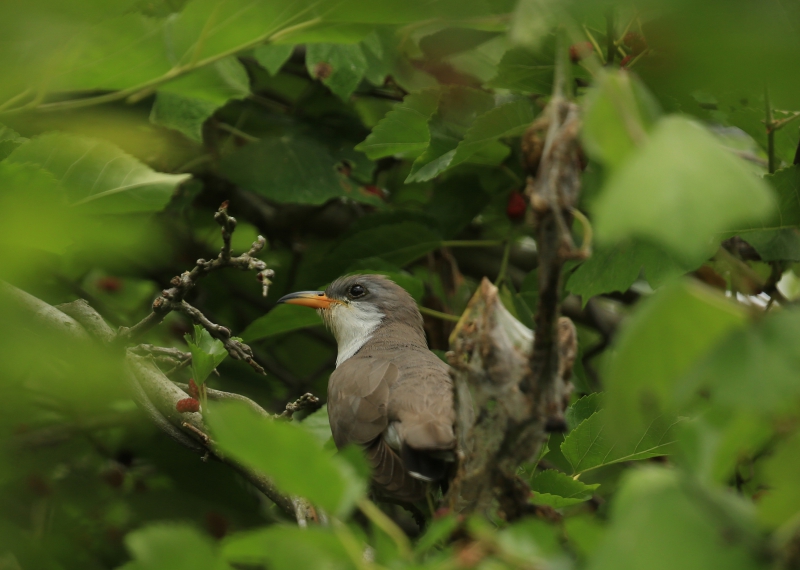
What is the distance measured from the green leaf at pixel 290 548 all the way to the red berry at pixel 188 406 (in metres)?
1.78

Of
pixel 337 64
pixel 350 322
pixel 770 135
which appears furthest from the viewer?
pixel 350 322

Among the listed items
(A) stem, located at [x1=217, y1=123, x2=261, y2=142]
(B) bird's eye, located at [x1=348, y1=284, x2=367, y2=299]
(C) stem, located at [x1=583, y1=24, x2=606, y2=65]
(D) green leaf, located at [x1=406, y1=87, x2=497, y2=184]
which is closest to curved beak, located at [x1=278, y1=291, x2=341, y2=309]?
(B) bird's eye, located at [x1=348, y1=284, x2=367, y2=299]

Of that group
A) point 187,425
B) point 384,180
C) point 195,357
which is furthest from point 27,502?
point 384,180

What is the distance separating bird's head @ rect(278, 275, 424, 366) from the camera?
5.31 metres

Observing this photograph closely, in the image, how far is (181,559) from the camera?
1364 millimetres

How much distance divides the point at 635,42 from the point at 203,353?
2317 mm

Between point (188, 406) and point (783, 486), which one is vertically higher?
point (783, 486)

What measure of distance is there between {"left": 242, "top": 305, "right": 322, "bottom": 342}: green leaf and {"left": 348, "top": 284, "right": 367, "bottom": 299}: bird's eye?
1043 millimetres

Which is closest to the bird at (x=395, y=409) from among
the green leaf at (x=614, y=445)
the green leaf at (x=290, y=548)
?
the green leaf at (x=614, y=445)

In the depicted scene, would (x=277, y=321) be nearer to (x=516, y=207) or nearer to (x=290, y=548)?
(x=516, y=207)

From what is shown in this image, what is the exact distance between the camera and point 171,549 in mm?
1369

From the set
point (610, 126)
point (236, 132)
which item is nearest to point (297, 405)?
point (610, 126)

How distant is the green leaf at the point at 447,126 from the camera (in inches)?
153

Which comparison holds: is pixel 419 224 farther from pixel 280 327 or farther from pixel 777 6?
pixel 777 6
